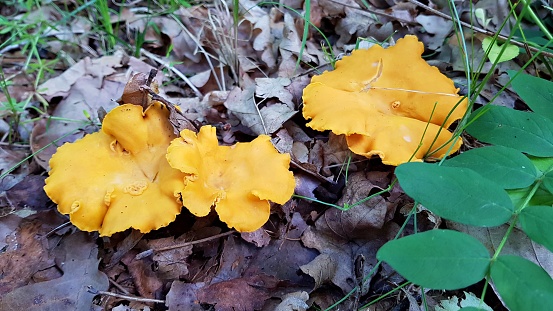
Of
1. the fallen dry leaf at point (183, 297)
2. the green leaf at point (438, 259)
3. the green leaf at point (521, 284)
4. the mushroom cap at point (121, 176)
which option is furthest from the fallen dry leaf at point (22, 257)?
the green leaf at point (521, 284)

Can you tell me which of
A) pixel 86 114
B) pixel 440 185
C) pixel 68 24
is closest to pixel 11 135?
pixel 86 114

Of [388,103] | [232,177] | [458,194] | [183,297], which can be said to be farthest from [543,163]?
[183,297]

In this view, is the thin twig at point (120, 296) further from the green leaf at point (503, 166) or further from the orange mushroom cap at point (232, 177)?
the green leaf at point (503, 166)

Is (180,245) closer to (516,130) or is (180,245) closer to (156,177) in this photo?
(156,177)

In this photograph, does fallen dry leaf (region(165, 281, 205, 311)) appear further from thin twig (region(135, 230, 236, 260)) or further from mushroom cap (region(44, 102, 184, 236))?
mushroom cap (region(44, 102, 184, 236))

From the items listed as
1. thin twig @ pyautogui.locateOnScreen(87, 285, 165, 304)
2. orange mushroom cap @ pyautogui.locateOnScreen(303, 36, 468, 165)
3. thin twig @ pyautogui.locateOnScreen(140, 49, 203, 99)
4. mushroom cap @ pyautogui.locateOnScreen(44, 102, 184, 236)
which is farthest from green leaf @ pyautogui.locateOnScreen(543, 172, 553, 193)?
thin twig @ pyautogui.locateOnScreen(140, 49, 203, 99)

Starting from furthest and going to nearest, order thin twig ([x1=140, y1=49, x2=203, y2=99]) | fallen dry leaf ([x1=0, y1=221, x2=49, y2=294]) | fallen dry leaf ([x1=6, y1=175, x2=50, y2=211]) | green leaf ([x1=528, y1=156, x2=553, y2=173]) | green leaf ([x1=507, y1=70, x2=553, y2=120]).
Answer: thin twig ([x1=140, y1=49, x2=203, y2=99]), fallen dry leaf ([x1=6, y1=175, x2=50, y2=211]), fallen dry leaf ([x1=0, y1=221, x2=49, y2=294]), green leaf ([x1=507, y1=70, x2=553, y2=120]), green leaf ([x1=528, y1=156, x2=553, y2=173])

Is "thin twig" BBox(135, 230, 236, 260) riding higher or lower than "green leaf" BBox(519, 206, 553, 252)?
lower
